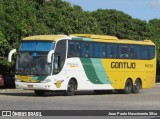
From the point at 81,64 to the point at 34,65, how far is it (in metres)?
3.03

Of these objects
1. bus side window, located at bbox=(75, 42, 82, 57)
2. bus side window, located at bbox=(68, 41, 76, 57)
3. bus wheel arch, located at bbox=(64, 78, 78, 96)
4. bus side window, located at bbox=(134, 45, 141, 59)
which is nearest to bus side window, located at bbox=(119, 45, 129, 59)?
bus side window, located at bbox=(134, 45, 141, 59)

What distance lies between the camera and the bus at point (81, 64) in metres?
29.7

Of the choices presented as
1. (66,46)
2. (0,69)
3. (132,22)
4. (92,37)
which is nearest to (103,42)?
(92,37)

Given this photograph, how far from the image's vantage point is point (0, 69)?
4056cm

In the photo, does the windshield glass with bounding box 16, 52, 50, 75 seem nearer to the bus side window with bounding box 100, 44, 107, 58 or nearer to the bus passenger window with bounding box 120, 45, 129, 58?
the bus side window with bounding box 100, 44, 107, 58

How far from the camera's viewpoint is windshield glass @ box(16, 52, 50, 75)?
29678 mm

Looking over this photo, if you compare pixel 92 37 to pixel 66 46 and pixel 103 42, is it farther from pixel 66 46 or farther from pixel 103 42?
pixel 66 46

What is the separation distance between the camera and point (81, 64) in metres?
31.5

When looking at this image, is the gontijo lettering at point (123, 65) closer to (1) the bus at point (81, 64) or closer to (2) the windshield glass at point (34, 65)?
(1) the bus at point (81, 64)

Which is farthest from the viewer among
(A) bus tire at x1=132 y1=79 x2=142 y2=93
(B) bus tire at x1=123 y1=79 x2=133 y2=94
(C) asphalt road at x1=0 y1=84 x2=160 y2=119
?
(A) bus tire at x1=132 y1=79 x2=142 y2=93

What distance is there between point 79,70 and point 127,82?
5.21 metres

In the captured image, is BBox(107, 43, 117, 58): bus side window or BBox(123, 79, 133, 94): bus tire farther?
BBox(123, 79, 133, 94): bus tire

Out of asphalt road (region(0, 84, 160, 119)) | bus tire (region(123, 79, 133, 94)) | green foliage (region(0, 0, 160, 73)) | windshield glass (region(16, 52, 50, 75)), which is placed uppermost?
green foliage (region(0, 0, 160, 73))

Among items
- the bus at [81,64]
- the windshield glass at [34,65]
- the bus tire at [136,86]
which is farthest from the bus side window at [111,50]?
the windshield glass at [34,65]
